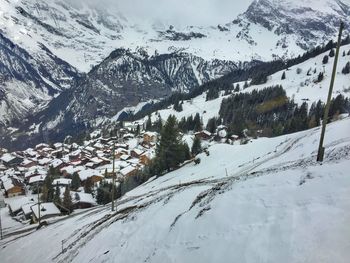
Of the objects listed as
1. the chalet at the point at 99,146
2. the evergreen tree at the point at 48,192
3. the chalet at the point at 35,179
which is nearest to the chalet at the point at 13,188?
the chalet at the point at 35,179

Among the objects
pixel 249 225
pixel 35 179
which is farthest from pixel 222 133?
pixel 249 225

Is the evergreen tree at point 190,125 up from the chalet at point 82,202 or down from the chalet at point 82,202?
up

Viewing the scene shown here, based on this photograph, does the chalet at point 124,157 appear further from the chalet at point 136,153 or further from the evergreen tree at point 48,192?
the evergreen tree at point 48,192

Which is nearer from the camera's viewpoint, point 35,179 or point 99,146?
point 35,179

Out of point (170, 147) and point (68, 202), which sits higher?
point (170, 147)

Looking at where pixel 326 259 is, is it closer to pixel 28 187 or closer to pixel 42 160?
pixel 28 187

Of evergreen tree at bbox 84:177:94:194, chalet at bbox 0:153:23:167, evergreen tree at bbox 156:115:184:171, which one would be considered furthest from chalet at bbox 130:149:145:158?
evergreen tree at bbox 156:115:184:171

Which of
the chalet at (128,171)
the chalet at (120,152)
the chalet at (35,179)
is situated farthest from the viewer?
the chalet at (120,152)

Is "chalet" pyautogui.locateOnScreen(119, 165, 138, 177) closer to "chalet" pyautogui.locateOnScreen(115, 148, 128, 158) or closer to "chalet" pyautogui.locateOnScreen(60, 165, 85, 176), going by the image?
"chalet" pyautogui.locateOnScreen(60, 165, 85, 176)

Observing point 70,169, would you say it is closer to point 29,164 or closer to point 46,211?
point 29,164

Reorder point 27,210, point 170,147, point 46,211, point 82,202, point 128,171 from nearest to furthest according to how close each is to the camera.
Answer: point 170,147
point 46,211
point 27,210
point 82,202
point 128,171

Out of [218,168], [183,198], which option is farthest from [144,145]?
[183,198]
